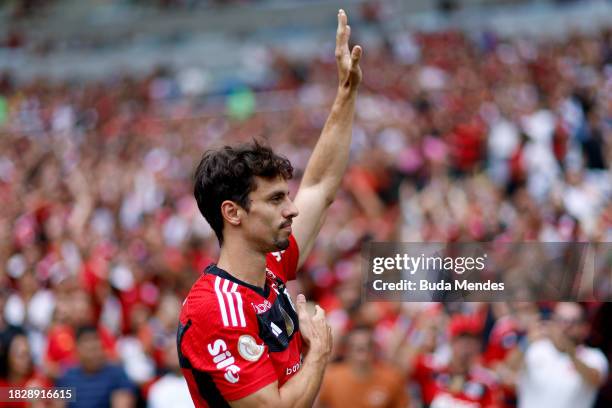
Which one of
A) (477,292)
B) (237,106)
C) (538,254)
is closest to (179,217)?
(237,106)

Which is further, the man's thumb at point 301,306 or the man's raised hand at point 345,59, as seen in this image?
the man's raised hand at point 345,59

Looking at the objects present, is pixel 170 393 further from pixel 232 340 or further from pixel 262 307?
pixel 232 340

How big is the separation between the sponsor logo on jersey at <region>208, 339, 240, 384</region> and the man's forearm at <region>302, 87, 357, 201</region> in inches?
41.7

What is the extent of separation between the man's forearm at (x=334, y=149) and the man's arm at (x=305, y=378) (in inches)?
29.8

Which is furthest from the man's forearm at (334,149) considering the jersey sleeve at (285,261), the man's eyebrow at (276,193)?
the man's eyebrow at (276,193)

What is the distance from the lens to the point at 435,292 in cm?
432

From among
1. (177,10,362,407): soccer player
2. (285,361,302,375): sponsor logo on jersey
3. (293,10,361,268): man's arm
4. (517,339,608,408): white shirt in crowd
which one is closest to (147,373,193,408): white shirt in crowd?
(517,339,608,408): white shirt in crowd

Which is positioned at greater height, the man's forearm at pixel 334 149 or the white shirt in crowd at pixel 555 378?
the man's forearm at pixel 334 149

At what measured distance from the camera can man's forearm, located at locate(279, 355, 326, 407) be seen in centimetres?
314

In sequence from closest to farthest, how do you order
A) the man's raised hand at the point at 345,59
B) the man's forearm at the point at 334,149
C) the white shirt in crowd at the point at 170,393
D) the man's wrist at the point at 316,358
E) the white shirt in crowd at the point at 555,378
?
the man's wrist at the point at 316,358
the man's raised hand at the point at 345,59
the man's forearm at the point at 334,149
the white shirt in crowd at the point at 555,378
the white shirt in crowd at the point at 170,393

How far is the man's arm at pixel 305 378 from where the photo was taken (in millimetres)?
3125

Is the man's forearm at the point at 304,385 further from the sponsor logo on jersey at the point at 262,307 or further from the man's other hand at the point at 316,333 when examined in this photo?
the sponsor logo on jersey at the point at 262,307

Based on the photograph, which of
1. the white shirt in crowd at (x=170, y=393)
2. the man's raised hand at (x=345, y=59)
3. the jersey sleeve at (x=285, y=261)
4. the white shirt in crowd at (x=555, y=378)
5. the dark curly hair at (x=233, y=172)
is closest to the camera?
the dark curly hair at (x=233, y=172)

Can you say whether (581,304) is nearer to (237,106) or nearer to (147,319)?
(147,319)
